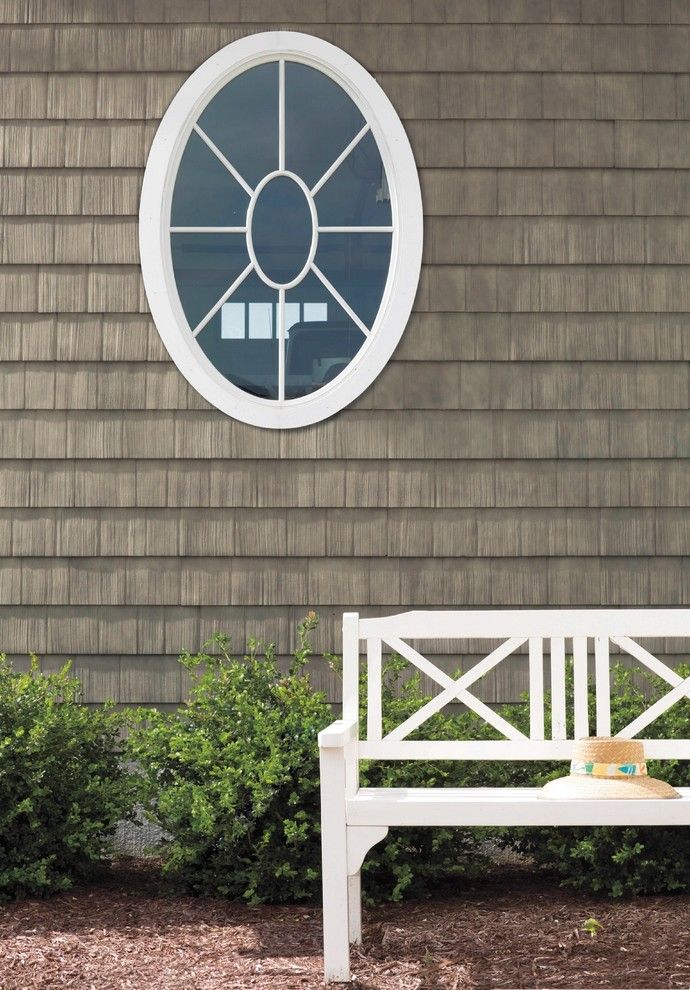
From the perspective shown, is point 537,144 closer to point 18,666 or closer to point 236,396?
point 236,396

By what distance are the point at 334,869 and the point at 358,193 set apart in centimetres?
273

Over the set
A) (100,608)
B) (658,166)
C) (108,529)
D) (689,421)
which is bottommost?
(100,608)

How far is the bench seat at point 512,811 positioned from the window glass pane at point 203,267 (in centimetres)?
227

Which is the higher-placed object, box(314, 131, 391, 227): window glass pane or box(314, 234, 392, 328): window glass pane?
box(314, 131, 391, 227): window glass pane

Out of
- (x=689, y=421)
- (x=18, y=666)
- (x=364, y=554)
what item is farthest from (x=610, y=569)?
(x=18, y=666)

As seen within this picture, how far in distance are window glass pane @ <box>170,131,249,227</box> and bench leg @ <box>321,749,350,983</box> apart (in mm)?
2442

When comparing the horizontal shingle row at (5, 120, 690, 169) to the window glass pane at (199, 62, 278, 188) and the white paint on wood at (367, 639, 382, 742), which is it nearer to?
the window glass pane at (199, 62, 278, 188)

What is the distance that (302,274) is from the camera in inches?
167

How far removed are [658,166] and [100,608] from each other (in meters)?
2.93

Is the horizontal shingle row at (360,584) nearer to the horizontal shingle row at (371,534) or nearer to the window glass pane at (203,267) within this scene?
the horizontal shingle row at (371,534)

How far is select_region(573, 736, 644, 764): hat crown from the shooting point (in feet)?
9.50

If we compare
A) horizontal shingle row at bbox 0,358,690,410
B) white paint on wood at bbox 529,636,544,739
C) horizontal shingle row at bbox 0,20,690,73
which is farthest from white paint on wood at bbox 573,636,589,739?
horizontal shingle row at bbox 0,20,690,73

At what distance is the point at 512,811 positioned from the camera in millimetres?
2736

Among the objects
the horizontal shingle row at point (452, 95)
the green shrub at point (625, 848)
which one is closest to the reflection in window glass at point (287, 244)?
the horizontal shingle row at point (452, 95)
